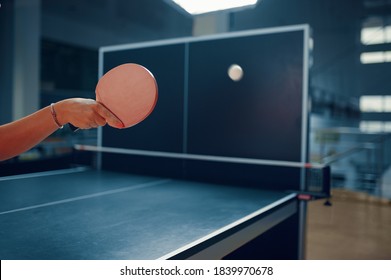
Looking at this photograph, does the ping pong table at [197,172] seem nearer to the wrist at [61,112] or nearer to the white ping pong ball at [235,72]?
the white ping pong ball at [235,72]

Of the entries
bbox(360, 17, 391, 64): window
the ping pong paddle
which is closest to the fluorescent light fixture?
the ping pong paddle

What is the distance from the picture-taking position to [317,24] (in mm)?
9328

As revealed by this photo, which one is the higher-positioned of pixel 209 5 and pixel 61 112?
pixel 209 5

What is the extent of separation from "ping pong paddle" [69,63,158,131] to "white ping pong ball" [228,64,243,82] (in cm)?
122

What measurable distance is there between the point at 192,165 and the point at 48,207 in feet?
3.08

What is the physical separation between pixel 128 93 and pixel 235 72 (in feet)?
4.19

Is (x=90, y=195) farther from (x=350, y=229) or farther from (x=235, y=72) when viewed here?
(x=350, y=229)

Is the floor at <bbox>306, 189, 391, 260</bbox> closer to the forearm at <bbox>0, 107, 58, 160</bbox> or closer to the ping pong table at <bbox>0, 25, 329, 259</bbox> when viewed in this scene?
the ping pong table at <bbox>0, 25, 329, 259</bbox>

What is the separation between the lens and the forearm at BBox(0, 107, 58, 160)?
895 millimetres

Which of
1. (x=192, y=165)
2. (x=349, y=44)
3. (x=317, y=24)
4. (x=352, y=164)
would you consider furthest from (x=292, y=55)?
(x=349, y=44)

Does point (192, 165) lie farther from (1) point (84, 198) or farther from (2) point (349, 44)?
(2) point (349, 44)

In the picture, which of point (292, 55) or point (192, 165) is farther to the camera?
point (192, 165)

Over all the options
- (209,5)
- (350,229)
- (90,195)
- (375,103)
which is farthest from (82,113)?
(375,103)

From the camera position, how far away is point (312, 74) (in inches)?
301
